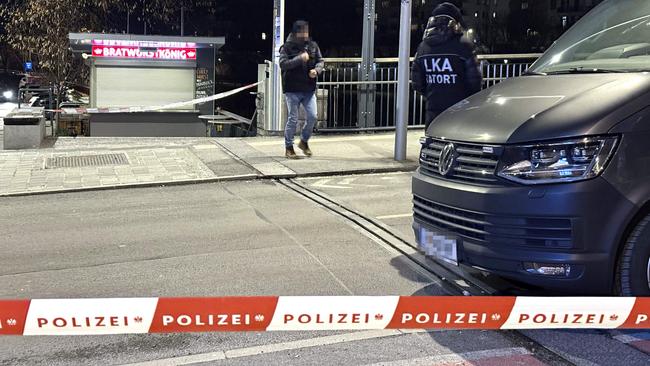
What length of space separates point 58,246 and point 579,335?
4.43 meters

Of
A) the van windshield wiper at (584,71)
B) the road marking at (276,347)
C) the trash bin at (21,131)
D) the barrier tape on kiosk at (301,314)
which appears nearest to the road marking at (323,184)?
the van windshield wiper at (584,71)

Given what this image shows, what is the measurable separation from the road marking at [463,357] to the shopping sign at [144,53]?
570 inches

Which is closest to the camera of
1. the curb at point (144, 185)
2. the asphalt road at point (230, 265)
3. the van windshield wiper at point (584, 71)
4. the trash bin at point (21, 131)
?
the asphalt road at point (230, 265)

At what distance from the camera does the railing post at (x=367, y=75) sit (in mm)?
13062

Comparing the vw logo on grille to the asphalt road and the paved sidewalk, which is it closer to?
the asphalt road

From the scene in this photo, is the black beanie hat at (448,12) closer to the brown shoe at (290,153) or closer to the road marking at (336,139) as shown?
the brown shoe at (290,153)

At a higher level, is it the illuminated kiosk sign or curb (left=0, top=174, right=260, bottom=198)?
the illuminated kiosk sign

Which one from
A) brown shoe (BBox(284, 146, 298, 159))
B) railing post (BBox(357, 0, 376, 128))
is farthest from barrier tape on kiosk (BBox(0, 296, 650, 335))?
railing post (BBox(357, 0, 376, 128))

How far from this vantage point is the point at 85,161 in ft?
33.9

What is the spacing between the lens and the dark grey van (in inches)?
141

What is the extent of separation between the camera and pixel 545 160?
12.1 ft

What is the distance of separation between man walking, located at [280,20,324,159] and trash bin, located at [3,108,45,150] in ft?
16.4

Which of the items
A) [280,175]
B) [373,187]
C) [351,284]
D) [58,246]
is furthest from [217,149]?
[351,284]

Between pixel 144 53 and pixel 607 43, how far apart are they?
45.1 feet
